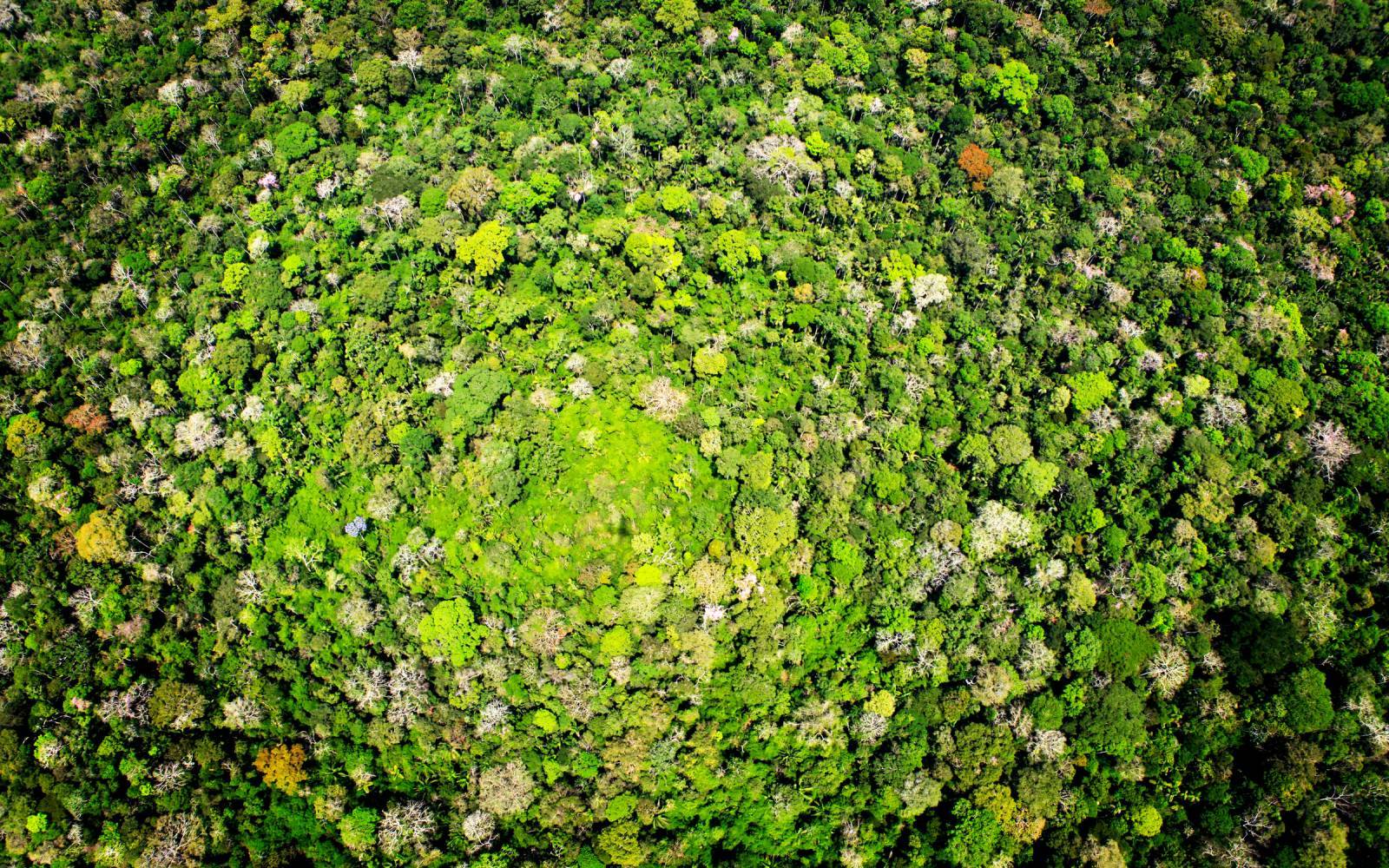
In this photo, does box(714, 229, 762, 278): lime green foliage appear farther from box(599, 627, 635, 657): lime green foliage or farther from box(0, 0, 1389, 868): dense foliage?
box(599, 627, 635, 657): lime green foliage

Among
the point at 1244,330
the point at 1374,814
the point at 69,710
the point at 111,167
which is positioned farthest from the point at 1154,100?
the point at 69,710

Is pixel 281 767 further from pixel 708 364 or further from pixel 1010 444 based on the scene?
pixel 1010 444

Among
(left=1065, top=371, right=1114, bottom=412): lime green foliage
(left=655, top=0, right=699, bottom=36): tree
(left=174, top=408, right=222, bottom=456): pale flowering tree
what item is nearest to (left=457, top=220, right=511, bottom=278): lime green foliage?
(left=174, top=408, right=222, bottom=456): pale flowering tree

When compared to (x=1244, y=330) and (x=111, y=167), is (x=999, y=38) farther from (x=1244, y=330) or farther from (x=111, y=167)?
(x=111, y=167)

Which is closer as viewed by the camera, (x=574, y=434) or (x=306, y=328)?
(x=574, y=434)

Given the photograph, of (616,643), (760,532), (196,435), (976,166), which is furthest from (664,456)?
(976,166)

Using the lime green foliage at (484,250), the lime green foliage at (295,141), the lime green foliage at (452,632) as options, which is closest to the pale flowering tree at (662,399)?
the lime green foliage at (484,250)
